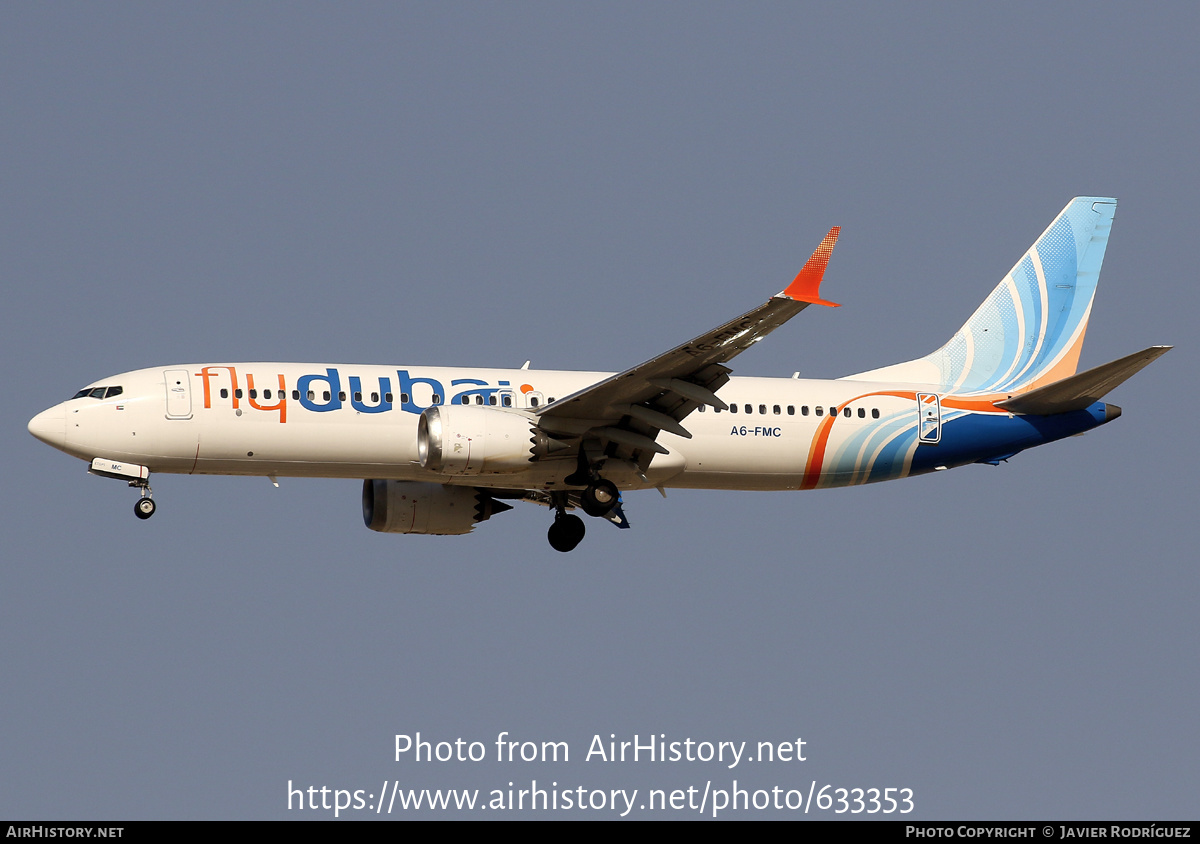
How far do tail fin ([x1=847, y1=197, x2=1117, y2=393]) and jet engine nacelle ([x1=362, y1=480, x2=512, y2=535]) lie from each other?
10.2 metres

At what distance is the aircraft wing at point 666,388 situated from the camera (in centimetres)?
3039

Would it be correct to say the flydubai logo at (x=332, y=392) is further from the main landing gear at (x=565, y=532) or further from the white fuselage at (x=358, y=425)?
the main landing gear at (x=565, y=532)

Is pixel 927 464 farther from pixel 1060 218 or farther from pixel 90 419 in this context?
pixel 90 419

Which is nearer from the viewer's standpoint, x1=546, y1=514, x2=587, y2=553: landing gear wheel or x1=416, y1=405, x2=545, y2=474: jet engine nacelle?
x1=416, y1=405, x2=545, y2=474: jet engine nacelle

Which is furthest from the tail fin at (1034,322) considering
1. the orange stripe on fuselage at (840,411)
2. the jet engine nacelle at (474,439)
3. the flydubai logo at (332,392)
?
the flydubai logo at (332,392)

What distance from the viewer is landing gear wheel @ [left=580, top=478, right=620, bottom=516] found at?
36.4m

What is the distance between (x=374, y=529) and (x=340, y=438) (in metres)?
4.96

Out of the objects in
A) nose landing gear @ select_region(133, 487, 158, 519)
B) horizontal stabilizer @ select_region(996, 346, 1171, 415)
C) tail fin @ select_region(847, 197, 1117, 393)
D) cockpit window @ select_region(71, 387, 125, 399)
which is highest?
tail fin @ select_region(847, 197, 1117, 393)

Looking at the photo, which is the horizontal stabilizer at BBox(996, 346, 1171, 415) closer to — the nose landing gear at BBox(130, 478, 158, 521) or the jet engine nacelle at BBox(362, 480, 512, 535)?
the jet engine nacelle at BBox(362, 480, 512, 535)

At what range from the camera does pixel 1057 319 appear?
4256 centimetres

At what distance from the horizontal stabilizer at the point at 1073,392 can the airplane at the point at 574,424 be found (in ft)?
0.16

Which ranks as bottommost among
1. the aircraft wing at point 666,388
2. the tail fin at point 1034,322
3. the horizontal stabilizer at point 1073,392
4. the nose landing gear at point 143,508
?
the nose landing gear at point 143,508

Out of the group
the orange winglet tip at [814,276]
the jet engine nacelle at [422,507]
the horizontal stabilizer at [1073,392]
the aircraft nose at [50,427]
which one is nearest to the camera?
the orange winglet tip at [814,276]

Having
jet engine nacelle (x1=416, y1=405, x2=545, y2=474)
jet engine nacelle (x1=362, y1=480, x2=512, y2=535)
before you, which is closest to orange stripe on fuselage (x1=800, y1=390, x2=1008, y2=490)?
jet engine nacelle (x1=416, y1=405, x2=545, y2=474)
